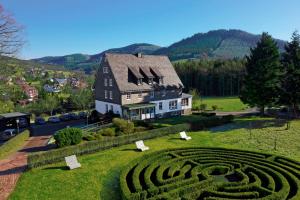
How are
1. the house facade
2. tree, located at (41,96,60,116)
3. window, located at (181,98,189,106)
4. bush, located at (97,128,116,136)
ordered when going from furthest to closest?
tree, located at (41,96,60,116) → window, located at (181,98,189,106) → the house facade → bush, located at (97,128,116,136)

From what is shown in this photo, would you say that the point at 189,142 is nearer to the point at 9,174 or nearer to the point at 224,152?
the point at 224,152

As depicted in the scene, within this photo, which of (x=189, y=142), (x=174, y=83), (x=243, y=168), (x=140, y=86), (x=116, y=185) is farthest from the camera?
(x=174, y=83)

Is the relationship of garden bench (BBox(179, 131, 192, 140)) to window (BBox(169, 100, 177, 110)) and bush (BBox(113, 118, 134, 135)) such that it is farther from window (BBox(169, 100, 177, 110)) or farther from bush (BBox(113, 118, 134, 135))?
window (BBox(169, 100, 177, 110))

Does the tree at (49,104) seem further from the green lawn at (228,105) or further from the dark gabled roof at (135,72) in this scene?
the green lawn at (228,105)

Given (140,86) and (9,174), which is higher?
(140,86)

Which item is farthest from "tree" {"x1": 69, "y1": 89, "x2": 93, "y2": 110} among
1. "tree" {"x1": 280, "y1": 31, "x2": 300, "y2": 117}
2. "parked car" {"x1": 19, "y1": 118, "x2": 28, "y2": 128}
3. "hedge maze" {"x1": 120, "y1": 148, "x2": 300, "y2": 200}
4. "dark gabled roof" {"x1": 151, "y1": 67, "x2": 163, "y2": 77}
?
"hedge maze" {"x1": 120, "y1": 148, "x2": 300, "y2": 200}

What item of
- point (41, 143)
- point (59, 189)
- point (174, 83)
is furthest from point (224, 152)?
point (174, 83)

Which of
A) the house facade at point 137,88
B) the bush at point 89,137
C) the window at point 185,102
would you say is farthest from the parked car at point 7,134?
the window at point 185,102
